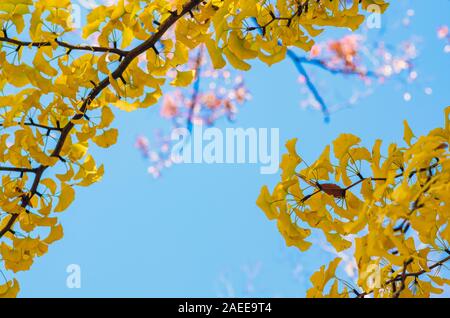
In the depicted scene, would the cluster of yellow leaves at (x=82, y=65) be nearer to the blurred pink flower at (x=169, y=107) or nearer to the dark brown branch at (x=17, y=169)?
the dark brown branch at (x=17, y=169)

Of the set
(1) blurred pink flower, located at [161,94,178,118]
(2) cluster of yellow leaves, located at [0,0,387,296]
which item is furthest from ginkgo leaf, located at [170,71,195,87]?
(1) blurred pink flower, located at [161,94,178,118]

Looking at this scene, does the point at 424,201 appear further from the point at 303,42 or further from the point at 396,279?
the point at 303,42

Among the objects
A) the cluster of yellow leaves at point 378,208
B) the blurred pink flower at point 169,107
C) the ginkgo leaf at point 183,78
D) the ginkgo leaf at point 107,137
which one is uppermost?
the blurred pink flower at point 169,107

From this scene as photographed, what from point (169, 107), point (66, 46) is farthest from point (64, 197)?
point (169, 107)

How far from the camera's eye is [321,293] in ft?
1.85

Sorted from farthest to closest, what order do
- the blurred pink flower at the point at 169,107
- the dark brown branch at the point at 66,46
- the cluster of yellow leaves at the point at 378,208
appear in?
the blurred pink flower at the point at 169,107 < the dark brown branch at the point at 66,46 < the cluster of yellow leaves at the point at 378,208

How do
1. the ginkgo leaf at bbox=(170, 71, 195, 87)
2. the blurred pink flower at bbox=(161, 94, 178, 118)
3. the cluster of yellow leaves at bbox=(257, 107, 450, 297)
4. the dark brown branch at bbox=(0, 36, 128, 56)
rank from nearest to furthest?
the cluster of yellow leaves at bbox=(257, 107, 450, 297) < the dark brown branch at bbox=(0, 36, 128, 56) < the ginkgo leaf at bbox=(170, 71, 195, 87) < the blurred pink flower at bbox=(161, 94, 178, 118)

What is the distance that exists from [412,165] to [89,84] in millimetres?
476

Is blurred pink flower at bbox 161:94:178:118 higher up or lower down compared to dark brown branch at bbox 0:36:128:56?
higher up

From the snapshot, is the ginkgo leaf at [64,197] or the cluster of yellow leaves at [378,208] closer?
the cluster of yellow leaves at [378,208]

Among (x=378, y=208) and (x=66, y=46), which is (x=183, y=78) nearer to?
(x=66, y=46)

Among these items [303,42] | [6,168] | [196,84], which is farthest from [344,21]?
[196,84]

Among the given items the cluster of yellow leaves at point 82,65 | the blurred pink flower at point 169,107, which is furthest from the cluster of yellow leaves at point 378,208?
the blurred pink flower at point 169,107

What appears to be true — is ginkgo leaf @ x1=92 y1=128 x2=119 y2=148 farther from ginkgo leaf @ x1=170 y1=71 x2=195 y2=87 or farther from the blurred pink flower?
the blurred pink flower
